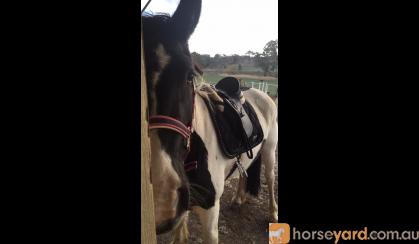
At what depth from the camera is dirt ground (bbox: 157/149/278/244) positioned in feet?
5.32

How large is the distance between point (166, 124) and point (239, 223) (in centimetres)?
136

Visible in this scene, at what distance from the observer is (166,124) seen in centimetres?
79

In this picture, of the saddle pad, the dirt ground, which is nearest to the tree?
the saddle pad

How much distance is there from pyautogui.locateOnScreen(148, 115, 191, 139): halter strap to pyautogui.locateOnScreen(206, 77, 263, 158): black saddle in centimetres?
43

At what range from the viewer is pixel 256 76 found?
786 millimetres

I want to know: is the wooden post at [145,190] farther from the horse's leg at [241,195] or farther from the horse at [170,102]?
the horse's leg at [241,195]

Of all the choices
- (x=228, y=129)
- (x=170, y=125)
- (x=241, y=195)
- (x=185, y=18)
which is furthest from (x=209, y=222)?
(x=241, y=195)

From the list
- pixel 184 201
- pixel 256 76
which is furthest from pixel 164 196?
pixel 256 76

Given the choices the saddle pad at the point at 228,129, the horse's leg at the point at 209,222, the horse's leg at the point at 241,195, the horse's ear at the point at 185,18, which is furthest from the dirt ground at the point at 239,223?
the horse's ear at the point at 185,18
